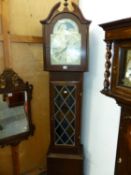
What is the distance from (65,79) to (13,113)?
1.75 ft

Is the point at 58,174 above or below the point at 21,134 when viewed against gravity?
below

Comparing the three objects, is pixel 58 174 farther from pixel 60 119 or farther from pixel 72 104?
pixel 72 104

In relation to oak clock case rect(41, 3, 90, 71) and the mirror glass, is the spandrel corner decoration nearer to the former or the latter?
the mirror glass

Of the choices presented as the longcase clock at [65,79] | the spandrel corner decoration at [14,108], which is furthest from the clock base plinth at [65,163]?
the spandrel corner decoration at [14,108]

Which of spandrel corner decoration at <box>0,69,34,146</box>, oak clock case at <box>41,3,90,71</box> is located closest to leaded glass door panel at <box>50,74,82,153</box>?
oak clock case at <box>41,3,90,71</box>

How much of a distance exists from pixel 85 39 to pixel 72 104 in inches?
22.2

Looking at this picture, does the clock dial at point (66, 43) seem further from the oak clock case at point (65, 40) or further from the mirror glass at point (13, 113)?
the mirror glass at point (13, 113)

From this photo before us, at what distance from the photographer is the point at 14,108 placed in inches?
67.4

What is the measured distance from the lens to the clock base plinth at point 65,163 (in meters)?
1.82

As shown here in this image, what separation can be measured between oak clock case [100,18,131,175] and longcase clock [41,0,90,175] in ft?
1.36

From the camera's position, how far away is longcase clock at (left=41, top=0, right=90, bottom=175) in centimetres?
153

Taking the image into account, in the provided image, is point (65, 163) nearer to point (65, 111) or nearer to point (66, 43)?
point (65, 111)

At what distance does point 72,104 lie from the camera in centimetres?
174

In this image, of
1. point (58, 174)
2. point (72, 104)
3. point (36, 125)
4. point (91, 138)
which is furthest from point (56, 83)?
point (58, 174)
